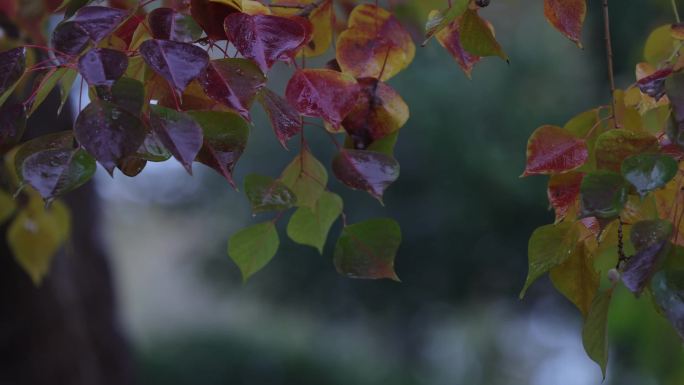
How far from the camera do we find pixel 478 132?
4098 millimetres

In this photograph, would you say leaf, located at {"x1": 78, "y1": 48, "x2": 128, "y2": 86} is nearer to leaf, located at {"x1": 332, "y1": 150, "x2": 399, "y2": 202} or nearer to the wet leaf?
the wet leaf

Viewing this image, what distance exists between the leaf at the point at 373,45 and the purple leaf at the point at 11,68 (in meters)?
0.23

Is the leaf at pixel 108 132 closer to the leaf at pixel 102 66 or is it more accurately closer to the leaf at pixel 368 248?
the leaf at pixel 102 66

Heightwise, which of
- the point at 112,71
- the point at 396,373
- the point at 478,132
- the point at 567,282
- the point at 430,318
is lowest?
the point at 430,318

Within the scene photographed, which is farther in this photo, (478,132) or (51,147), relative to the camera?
(478,132)

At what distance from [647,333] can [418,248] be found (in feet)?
7.77

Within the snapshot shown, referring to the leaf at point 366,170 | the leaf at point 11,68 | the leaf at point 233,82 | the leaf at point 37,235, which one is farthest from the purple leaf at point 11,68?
the leaf at point 37,235

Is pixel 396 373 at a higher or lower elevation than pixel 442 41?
lower

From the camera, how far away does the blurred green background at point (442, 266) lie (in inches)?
153

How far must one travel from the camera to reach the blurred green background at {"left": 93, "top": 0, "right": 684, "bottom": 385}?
3.88m

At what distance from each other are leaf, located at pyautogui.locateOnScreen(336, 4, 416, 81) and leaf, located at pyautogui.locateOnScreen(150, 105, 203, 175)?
0.64 feet

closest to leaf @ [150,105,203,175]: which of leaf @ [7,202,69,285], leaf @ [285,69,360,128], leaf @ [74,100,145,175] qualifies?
leaf @ [74,100,145,175]

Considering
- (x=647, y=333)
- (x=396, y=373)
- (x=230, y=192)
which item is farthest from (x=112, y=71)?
(x=230, y=192)

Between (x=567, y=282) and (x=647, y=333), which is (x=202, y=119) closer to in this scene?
(x=567, y=282)
